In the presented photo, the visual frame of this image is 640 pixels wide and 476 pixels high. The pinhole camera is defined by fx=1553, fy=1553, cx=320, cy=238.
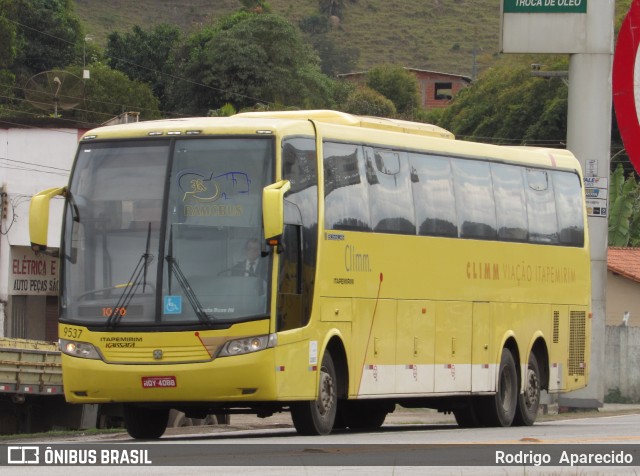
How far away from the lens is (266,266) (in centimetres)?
1630

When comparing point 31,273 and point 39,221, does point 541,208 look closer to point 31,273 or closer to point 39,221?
point 39,221

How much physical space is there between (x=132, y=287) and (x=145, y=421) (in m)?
2.57

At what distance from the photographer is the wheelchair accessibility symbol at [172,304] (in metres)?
16.2

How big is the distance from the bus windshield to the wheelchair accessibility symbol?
0.4 inches

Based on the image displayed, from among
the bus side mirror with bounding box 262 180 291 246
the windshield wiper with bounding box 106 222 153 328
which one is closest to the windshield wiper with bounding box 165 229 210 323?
the windshield wiper with bounding box 106 222 153 328

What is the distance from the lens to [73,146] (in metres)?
42.8

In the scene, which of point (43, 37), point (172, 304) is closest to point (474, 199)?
point (172, 304)

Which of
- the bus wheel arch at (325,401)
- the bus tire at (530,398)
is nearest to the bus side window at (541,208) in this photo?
→ the bus tire at (530,398)

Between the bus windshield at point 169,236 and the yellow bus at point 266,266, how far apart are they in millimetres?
19

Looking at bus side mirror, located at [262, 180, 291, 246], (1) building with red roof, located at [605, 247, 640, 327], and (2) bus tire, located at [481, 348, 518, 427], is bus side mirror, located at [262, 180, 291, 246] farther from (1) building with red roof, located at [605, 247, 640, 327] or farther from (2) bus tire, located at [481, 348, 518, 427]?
(1) building with red roof, located at [605, 247, 640, 327]

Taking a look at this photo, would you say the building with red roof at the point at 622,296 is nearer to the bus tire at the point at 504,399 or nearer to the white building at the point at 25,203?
the white building at the point at 25,203

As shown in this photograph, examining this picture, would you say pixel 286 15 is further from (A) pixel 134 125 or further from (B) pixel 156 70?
(A) pixel 134 125

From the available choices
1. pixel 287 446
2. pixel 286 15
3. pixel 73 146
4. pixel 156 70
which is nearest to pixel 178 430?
pixel 287 446

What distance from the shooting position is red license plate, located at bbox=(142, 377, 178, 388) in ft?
53.0
